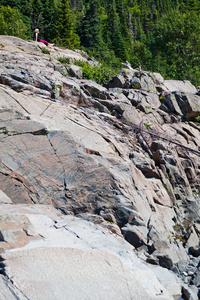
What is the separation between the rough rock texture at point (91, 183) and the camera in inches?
191

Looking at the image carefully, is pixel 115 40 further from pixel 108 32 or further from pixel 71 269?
pixel 71 269

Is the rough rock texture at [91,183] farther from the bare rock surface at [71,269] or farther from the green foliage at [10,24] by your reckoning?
the green foliage at [10,24]

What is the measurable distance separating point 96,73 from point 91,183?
1096 cm

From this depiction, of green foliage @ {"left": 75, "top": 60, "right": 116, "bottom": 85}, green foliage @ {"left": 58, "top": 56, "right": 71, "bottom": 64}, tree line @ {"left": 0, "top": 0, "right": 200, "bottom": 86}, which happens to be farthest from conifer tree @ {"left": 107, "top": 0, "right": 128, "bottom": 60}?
green foliage @ {"left": 58, "top": 56, "right": 71, "bottom": 64}

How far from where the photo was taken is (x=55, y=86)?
13281 millimetres

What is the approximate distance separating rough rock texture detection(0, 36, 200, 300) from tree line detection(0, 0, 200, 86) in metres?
13.4

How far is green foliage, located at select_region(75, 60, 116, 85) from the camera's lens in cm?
1780

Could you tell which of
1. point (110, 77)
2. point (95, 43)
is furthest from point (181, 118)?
point (95, 43)

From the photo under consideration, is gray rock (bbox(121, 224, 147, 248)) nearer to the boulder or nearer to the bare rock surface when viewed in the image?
the bare rock surface

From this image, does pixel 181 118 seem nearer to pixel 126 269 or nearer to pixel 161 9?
pixel 126 269

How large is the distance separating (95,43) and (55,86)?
44200 millimetres

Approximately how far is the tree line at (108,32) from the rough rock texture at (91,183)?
1341 cm

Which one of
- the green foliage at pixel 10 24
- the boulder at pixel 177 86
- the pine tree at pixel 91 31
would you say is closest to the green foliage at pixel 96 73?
the boulder at pixel 177 86

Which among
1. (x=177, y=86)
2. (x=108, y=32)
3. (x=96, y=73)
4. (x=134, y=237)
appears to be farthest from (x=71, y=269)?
(x=108, y=32)
